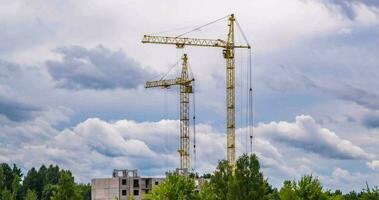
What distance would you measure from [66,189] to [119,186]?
7956 centimetres

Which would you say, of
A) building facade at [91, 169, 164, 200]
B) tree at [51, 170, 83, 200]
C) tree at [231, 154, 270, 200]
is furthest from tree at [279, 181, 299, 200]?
building facade at [91, 169, 164, 200]

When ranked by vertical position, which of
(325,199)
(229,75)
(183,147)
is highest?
(229,75)

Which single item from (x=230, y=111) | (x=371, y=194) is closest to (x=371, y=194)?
(x=371, y=194)

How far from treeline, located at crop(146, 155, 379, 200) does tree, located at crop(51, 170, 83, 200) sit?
8.92 meters

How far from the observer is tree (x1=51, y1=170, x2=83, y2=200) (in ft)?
294

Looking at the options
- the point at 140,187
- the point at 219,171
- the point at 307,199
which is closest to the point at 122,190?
the point at 140,187

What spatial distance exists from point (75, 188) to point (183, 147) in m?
105

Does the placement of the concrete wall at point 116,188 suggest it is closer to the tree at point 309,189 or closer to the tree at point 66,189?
the tree at point 66,189

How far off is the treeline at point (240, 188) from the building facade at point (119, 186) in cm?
6620

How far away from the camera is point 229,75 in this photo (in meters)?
176

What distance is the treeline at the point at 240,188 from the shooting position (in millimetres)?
72500

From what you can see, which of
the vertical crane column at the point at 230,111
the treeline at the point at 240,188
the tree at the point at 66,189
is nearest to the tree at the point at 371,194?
the treeline at the point at 240,188

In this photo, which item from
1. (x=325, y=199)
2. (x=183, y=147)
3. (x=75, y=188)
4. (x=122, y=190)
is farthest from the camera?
(x=183, y=147)

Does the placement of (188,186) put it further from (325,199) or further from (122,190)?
(122,190)
